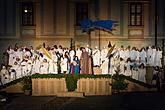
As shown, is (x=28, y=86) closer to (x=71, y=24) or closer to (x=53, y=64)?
(x=53, y=64)

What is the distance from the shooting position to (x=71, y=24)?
118ft

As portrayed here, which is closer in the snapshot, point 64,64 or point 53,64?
point 64,64

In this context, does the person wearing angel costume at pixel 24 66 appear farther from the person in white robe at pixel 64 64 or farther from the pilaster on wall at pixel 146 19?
the pilaster on wall at pixel 146 19

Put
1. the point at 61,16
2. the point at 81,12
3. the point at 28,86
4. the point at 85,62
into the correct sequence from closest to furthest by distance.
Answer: the point at 28,86, the point at 85,62, the point at 61,16, the point at 81,12

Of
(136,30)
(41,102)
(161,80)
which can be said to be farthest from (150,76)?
(41,102)

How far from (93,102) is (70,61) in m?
9.02

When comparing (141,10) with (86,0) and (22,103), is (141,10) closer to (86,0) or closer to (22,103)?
(86,0)

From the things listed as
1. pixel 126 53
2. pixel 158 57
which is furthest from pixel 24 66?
pixel 158 57

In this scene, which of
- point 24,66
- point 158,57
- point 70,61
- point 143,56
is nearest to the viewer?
point 158,57

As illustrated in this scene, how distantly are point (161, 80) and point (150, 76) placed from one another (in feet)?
2.89

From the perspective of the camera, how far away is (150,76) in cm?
3278

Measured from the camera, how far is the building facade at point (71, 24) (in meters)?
35.6

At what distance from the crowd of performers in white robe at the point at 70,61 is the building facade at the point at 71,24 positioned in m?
0.94

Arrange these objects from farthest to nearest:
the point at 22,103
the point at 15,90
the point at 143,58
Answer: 1. the point at 143,58
2. the point at 15,90
3. the point at 22,103
